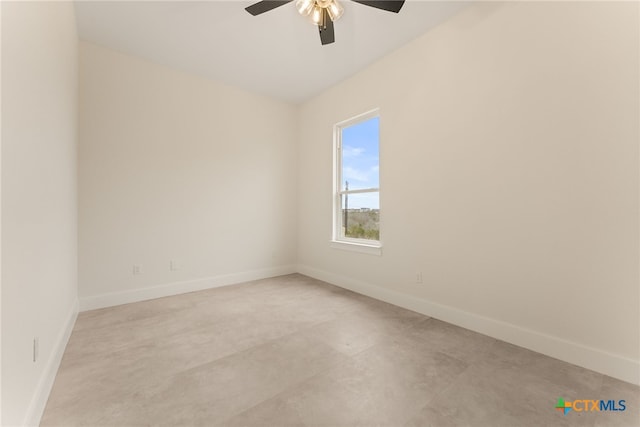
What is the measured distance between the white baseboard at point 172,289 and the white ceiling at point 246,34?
2.79 m

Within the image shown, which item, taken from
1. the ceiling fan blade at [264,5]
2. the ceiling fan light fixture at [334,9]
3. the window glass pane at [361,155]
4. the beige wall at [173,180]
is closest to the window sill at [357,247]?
the window glass pane at [361,155]

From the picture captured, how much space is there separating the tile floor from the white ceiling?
292cm

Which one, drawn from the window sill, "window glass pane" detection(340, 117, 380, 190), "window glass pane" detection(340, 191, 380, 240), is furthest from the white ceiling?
the window sill

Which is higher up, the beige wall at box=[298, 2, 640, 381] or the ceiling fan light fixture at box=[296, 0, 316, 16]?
the ceiling fan light fixture at box=[296, 0, 316, 16]

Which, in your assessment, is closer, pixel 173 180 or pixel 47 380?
pixel 47 380

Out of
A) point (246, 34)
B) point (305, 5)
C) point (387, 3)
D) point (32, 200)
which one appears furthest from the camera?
point (246, 34)

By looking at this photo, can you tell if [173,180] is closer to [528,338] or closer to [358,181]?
[358,181]

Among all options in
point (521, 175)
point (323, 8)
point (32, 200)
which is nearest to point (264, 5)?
point (323, 8)

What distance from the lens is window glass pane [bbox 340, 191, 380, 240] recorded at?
139 inches

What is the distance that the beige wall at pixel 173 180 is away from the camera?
2994mm

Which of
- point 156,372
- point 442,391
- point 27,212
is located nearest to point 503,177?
point 442,391

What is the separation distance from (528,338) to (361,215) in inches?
86.0

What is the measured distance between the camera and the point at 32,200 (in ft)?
4.49

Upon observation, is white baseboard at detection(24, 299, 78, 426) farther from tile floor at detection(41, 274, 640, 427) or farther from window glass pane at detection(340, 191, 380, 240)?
window glass pane at detection(340, 191, 380, 240)
